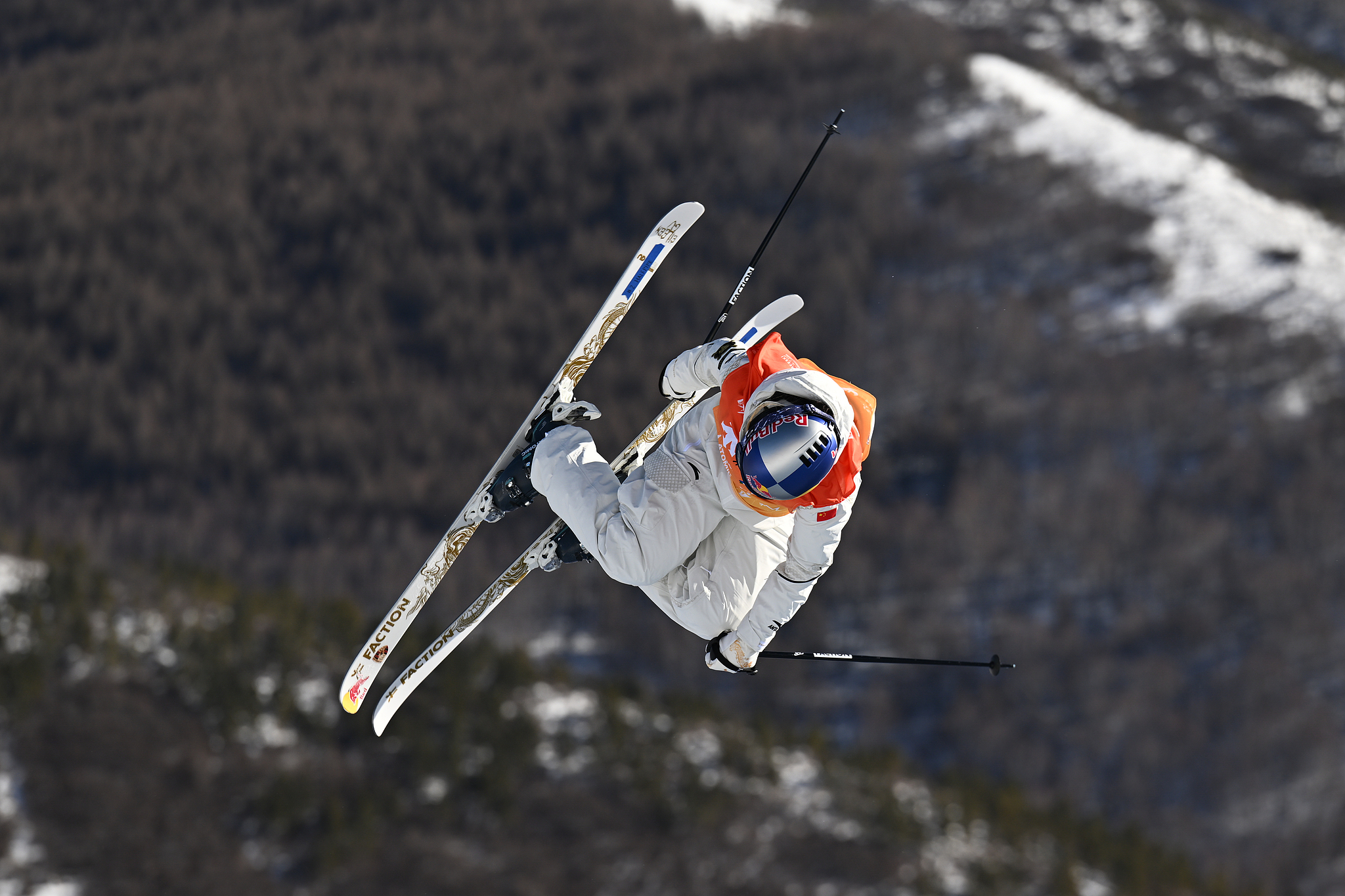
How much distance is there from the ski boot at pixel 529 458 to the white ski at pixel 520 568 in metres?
0.30

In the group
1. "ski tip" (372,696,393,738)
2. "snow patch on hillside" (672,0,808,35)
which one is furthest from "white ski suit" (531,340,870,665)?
"snow patch on hillside" (672,0,808,35)

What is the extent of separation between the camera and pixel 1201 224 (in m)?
92.6

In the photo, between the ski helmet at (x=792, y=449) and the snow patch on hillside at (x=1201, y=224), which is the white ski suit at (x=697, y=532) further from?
the snow patch on hillside at (x=1201, y=224)

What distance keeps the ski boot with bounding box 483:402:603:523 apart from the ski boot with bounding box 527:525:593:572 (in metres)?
0.32

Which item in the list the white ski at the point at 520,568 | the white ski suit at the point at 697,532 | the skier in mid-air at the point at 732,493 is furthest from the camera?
the white ski at the point at 520,568

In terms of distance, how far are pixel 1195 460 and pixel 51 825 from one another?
221 feet

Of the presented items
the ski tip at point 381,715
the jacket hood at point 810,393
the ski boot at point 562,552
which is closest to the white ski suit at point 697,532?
the jacket hood at point 810,393

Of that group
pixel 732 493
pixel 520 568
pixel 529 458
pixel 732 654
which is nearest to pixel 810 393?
pixel 732 493

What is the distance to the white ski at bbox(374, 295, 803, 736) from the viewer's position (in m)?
9.30

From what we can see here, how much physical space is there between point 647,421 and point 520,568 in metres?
77.8

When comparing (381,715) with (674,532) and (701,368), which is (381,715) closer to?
(674,532)

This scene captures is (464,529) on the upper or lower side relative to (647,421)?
upper

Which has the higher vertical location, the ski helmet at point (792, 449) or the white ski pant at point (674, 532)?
the ski helmet at point (792, 449)

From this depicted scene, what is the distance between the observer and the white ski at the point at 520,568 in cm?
930
